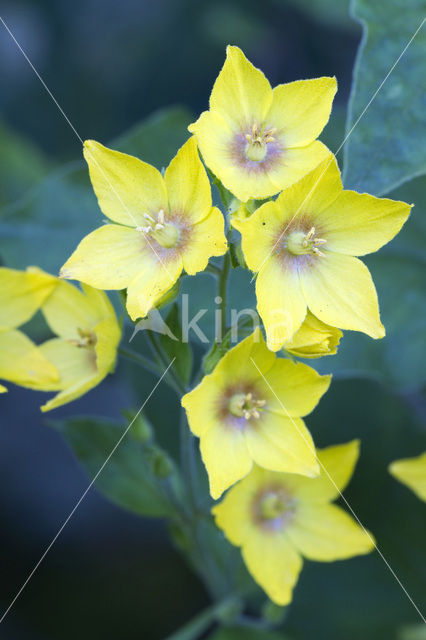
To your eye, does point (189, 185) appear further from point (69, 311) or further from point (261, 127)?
point (69, 311)

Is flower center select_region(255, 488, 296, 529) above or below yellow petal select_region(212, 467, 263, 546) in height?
below

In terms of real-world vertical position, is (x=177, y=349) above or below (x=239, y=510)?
above

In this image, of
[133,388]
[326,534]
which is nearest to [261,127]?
[326,534]

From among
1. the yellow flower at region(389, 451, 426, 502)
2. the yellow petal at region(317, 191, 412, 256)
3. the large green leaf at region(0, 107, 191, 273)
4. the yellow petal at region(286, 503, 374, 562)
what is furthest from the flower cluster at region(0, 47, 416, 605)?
the large green leaf at region(0, 107, 191, 273)

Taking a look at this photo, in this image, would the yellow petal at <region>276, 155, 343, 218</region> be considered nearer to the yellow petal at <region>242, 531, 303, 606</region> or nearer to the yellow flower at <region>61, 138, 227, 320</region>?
the yellow flower at <region>61, 138, 227, 320</region>

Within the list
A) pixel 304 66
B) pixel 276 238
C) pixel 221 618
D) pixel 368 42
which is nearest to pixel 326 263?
pixel 276 238

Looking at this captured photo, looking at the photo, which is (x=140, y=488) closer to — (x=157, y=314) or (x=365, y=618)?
(x=157, y=314)
